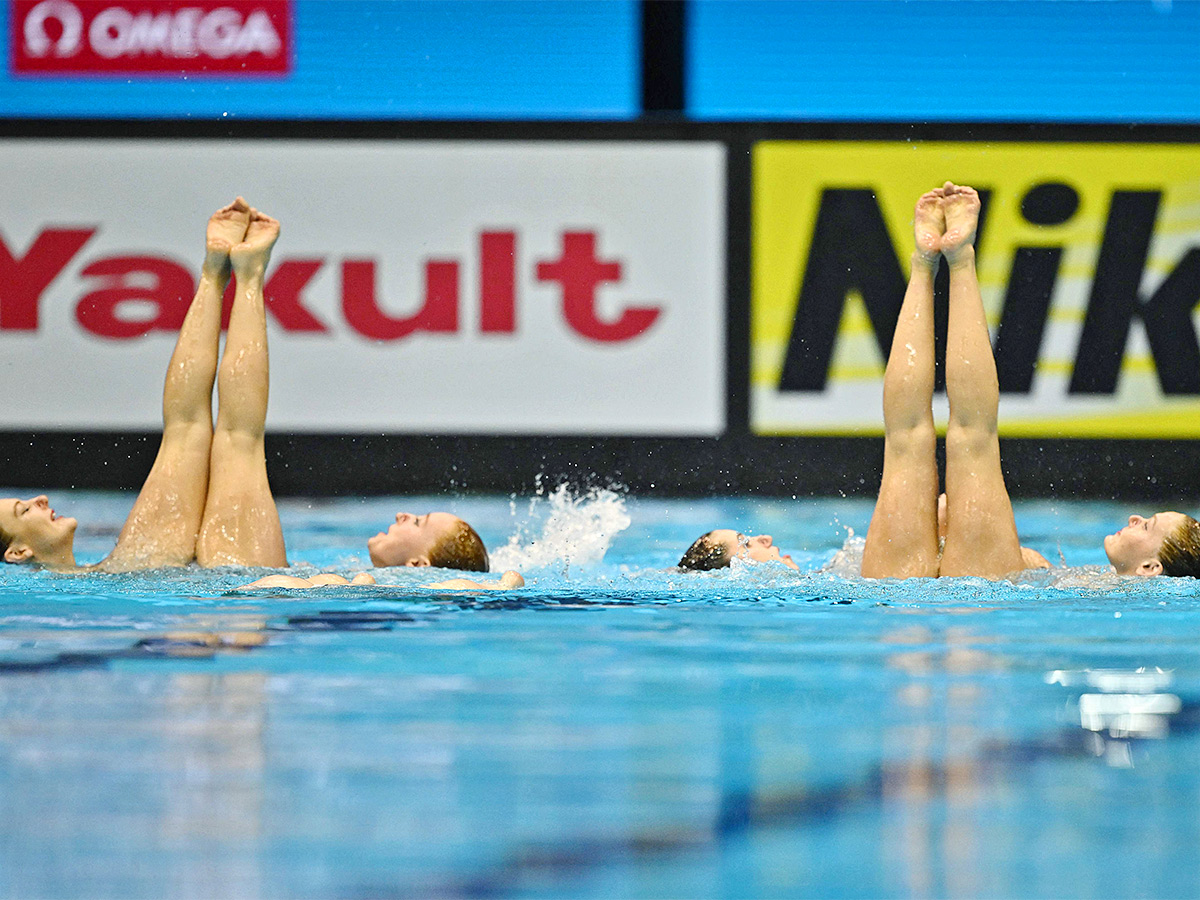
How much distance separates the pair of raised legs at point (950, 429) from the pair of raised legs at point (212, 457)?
1804 mm

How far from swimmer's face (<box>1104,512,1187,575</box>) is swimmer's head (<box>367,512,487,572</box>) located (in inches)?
76.8

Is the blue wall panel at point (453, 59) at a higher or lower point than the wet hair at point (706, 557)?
higher

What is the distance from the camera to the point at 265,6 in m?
7.29

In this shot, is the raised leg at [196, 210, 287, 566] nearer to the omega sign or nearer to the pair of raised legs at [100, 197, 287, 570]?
the pair of raised legs at [100, 197, 287, 570]

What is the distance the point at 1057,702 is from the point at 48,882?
1602mm

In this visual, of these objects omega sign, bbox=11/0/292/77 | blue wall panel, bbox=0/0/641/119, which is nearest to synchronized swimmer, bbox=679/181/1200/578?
blue wall panel, bbox=0/0/641/119

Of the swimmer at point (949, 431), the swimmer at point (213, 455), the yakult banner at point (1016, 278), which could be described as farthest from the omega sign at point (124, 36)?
the swimmer at point (949, 431)

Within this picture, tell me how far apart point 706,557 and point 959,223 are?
1.29 meters

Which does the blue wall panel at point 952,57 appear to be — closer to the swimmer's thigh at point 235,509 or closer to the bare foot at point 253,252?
the bare foot at point 253,252

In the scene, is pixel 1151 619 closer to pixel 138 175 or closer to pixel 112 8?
pixel 138 175

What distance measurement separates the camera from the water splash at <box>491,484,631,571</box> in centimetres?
547

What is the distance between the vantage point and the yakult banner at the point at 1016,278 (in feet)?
23.0

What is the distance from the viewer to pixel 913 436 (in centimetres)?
366

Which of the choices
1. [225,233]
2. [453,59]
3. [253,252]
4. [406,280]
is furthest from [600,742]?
[453,59]
